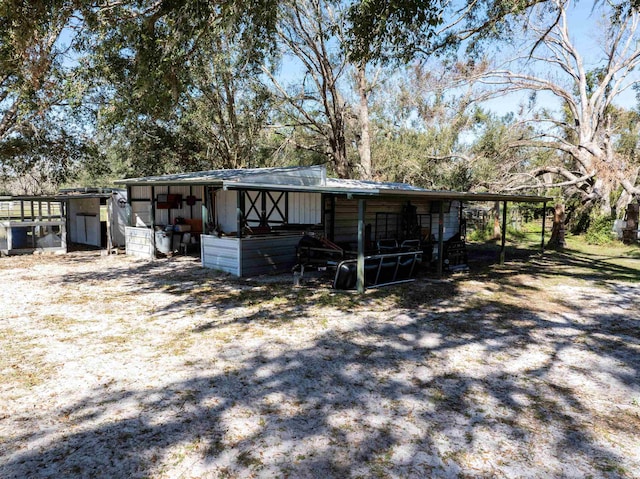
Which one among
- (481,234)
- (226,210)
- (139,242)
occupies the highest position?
(226,210)

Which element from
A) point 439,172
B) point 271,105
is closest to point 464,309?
point 271,105

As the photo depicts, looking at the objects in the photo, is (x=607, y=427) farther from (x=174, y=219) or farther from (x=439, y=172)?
(x=439, y=172)

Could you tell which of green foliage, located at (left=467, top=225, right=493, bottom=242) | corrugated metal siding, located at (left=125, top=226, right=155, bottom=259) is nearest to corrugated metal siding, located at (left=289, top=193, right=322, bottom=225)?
corrugated metal siding, located at (left=125, top=226, right=155, bottom=259)

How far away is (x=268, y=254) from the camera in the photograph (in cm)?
1030

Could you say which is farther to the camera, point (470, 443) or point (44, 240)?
point (44, 240)

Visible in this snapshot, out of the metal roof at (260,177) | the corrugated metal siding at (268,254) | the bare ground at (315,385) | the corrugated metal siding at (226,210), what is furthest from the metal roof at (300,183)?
the bare ground at (315,385)

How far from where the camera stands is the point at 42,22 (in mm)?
7031

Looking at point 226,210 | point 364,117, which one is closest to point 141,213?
point 226,210

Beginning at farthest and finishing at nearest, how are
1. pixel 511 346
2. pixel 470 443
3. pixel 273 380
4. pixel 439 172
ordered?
pixel 439 172, pixel 511 346, pixel 273 380, pixel 470 443

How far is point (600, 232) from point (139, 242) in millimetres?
18762

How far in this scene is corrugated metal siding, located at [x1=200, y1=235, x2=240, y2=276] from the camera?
9812 millimetres

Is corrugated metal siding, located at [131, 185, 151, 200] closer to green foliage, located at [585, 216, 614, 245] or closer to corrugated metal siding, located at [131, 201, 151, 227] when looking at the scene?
corrugated metal siding, located at [131, 201, 151, 227]

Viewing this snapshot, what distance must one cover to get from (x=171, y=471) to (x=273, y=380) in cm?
158

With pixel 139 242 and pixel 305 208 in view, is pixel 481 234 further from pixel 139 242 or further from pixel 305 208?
pixel 139 242
